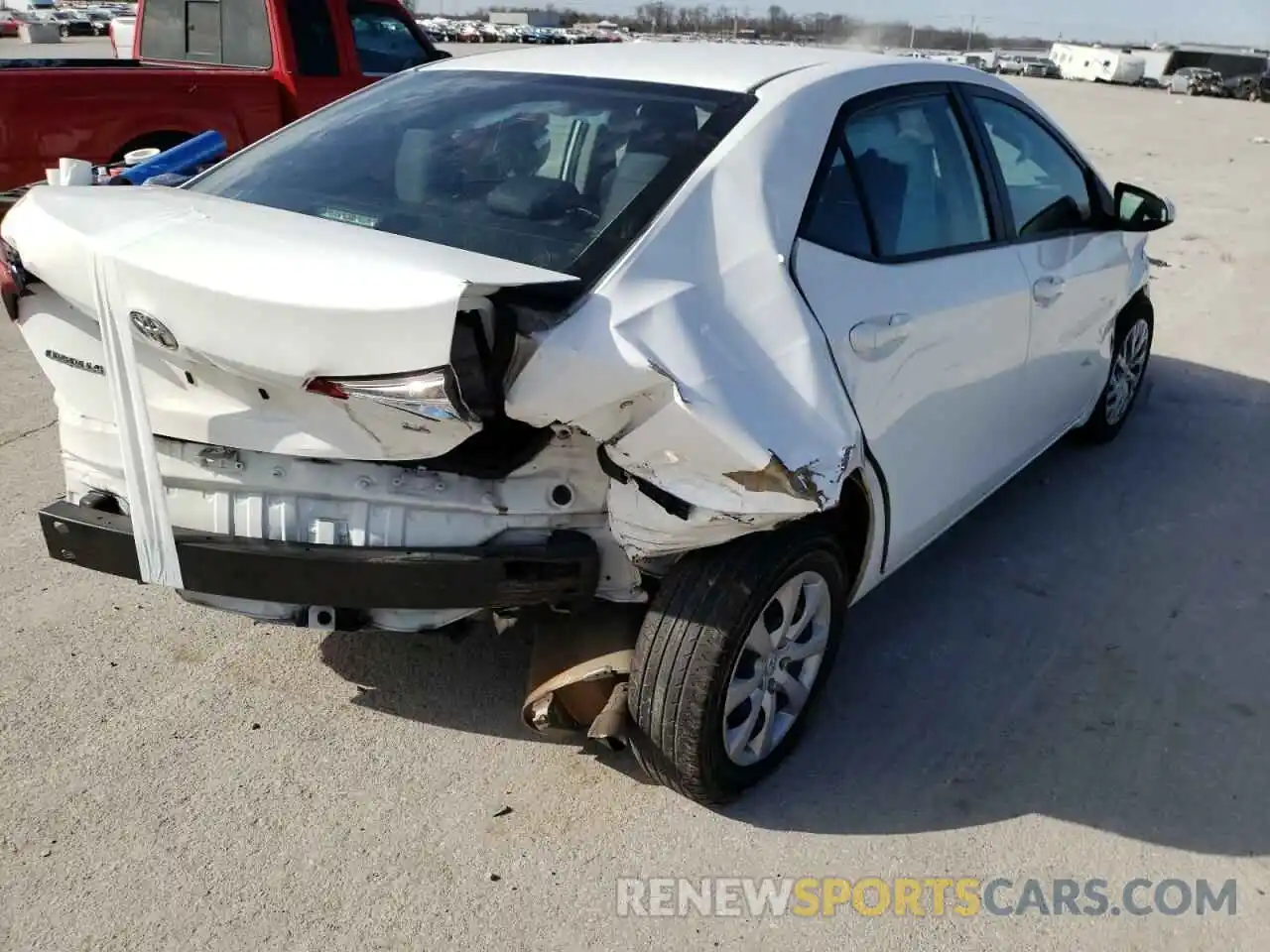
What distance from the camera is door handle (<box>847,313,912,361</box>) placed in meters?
2.72

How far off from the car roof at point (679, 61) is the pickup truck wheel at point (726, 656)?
128 centimetres

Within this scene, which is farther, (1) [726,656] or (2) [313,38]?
(2) [313,38]

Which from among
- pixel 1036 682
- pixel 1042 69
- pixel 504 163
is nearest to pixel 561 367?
pixel 504 163

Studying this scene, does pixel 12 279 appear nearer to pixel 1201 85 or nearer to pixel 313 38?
pixel 313 38

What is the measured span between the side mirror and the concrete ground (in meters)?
1.30

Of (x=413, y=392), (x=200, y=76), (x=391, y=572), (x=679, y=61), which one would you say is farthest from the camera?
(x=200, y=76)

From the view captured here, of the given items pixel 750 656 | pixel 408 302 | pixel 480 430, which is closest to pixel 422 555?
pixel 480 430

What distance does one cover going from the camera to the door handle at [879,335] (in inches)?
107

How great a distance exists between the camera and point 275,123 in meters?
7.42

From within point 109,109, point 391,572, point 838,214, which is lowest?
point 391,572

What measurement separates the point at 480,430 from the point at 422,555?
354 mm

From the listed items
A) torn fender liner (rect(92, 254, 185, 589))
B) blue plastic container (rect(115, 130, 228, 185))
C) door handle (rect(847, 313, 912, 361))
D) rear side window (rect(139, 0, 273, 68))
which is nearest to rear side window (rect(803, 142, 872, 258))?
door handle (rect(847, 313, 912, 361))

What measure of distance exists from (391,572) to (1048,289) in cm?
249

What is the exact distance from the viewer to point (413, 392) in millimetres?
2123
